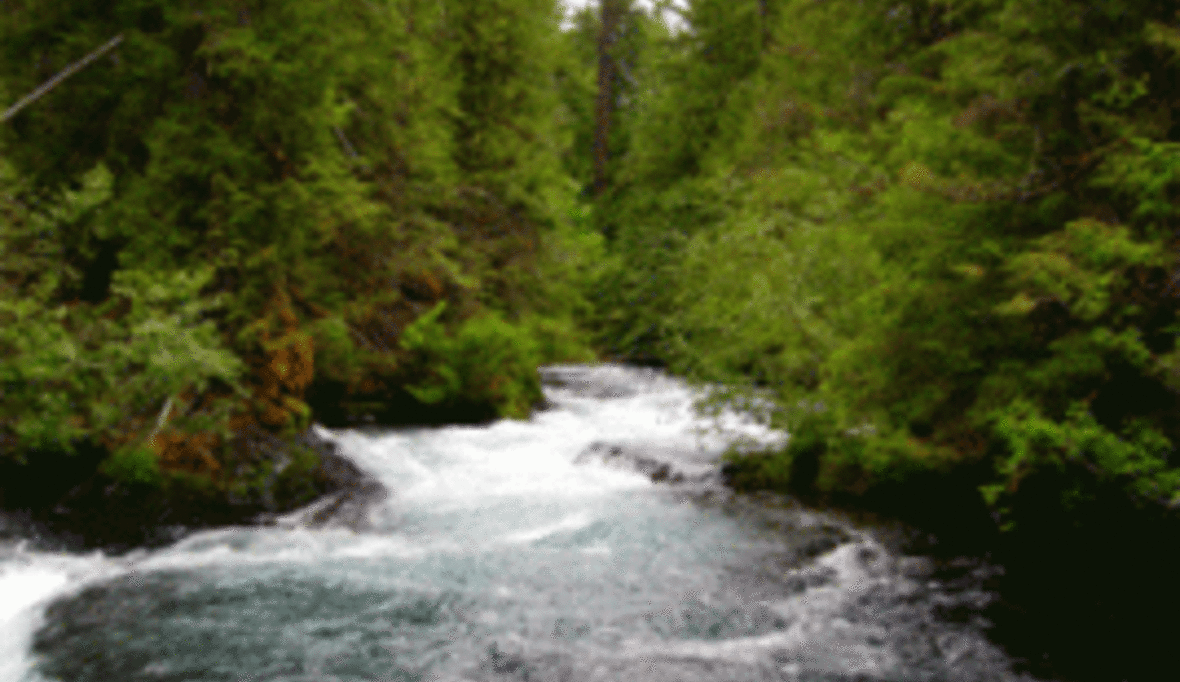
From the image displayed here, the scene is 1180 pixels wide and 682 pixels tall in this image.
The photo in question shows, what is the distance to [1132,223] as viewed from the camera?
7348mm

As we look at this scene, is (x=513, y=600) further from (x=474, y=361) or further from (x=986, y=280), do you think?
(x=474, y=361)

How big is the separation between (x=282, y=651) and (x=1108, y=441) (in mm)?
6495

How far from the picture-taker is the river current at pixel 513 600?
21.4 ft

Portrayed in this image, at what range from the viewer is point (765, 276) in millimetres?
11477

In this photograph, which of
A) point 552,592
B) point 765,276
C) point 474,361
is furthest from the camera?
point 474,361

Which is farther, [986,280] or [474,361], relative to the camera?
[474,361]

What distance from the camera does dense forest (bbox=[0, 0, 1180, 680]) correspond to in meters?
7.21

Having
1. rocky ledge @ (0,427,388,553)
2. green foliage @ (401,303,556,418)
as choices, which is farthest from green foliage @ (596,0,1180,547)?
rocky ledge @ (0,427,388,553)

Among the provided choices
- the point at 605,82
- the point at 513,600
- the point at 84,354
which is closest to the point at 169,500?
the point at 84,354

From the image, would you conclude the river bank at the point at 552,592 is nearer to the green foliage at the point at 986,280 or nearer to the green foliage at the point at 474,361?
the green foliage at the point at 986,280

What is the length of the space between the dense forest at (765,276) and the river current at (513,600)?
1.00 m

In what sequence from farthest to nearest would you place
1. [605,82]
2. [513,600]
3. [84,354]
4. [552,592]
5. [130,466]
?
1. [605,82]
2. [130,466]
3. [84,354]
4. [552,592]
5. [513,600]

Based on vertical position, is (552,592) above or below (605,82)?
below

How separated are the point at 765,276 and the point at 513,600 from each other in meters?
5.69
